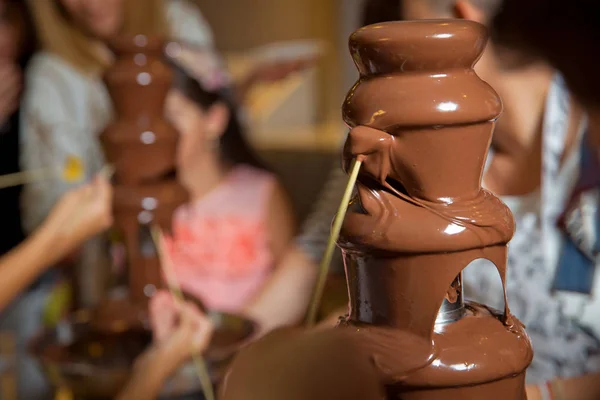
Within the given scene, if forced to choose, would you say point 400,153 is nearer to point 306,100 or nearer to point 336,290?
point 336,290

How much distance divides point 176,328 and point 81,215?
226 mm

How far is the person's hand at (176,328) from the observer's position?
87 centimetres

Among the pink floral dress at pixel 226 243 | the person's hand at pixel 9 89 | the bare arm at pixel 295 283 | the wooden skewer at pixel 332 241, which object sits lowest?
the pink floral dress at pixel 226 243

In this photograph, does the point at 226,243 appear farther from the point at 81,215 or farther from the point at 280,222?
the point at 81,215

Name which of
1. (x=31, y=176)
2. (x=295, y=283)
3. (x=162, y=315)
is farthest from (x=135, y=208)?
(x=31, y=176)

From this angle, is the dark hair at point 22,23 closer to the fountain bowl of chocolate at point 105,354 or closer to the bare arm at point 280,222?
the bare arm at point 280,222

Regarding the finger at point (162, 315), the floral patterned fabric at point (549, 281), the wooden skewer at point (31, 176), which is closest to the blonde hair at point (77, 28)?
the wooden skewer at point (31, 176)

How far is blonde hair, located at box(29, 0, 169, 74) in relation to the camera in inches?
70.8

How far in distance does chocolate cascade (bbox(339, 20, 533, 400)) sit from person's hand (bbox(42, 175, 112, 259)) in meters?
0.62

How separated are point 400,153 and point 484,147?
0.19 ft

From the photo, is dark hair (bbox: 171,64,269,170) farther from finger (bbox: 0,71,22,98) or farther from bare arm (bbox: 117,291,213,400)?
bare arm (bbox: 117,291,213,400)

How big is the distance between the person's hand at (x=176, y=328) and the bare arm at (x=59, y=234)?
0.14 m

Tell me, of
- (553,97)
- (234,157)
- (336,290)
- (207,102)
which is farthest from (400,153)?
(234,157)

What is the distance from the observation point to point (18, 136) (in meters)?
1.82
